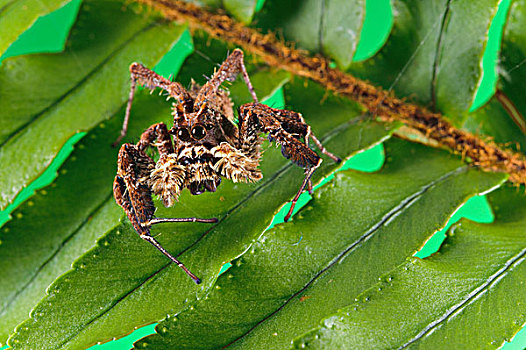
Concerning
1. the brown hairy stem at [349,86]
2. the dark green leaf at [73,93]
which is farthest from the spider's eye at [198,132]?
the brown hairy stem at [349,86]

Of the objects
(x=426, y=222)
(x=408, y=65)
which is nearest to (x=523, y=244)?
(x=426, y=222)

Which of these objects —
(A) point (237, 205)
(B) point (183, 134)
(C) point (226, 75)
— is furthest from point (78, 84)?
(A) point (237, 205)

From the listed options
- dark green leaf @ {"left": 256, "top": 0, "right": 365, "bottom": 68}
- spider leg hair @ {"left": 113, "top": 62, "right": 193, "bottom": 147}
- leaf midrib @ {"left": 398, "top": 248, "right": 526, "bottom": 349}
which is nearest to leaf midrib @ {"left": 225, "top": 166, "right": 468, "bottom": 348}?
leaf midrib @ {"left": 398, "top": 248, "right": 526, "bottom": 349}

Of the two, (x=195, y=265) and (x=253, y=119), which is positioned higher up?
(x=253, y=119)

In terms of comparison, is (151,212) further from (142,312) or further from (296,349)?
(296,349)

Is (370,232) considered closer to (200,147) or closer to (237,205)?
(237,205)

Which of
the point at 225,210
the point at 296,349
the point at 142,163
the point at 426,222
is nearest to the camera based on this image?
the point at 296,349

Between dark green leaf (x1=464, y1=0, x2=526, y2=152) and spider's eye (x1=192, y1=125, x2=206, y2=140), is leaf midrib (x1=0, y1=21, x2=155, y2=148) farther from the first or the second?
dark green leaf (x1=464, y1=0, x2=526, y2=152)
